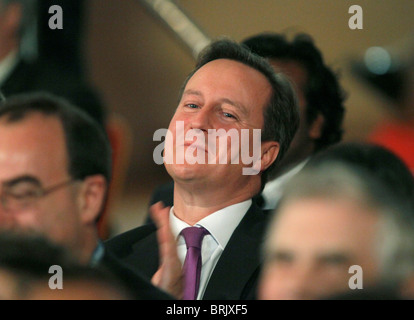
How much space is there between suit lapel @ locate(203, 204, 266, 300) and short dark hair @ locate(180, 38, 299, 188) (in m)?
0.17

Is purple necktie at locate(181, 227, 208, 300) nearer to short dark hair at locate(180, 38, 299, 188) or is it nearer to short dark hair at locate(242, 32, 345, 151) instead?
short dark hair at locate(180, 38, 299, 188)

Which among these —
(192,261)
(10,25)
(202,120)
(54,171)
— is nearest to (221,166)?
(202,120)

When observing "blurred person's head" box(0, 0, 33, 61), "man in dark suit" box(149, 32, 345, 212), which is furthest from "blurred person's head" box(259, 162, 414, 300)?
"blurred person's head" box(0, 0, 33, 61)

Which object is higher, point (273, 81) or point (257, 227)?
point (273, 81)

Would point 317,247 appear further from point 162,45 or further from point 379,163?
point 162,45

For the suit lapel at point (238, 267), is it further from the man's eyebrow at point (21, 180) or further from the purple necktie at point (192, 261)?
the man's eyebrow at point (21, 180)

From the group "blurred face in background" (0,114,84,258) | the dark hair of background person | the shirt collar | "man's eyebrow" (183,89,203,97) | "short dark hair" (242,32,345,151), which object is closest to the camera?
the dark hair of background person

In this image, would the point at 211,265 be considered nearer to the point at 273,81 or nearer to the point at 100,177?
the point at 100,177

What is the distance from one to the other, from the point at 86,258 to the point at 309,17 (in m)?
0.78

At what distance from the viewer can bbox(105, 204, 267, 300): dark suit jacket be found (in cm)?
143

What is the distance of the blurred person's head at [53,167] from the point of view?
141 centimetres
